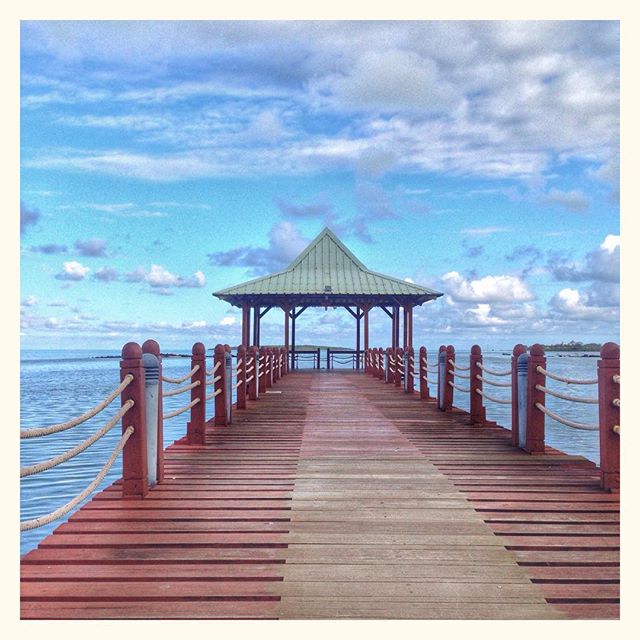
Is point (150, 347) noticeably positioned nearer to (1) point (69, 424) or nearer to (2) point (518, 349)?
(1) point (69, 424)

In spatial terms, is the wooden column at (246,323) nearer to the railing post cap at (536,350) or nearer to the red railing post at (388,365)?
the red railing post at (388,365)

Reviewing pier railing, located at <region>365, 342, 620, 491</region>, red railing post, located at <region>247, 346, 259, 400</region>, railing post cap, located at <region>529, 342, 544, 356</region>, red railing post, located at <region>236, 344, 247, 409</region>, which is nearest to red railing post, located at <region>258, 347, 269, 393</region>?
red railing post, located at <region>247, 346, 259, 400</region>

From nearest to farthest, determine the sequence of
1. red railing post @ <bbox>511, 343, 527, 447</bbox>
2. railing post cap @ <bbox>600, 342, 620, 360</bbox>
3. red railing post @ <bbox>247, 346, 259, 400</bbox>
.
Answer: railing post cap @ <bbox>600, 342, 620, 360</bbox>, red railing post @ <bbox>511, 343, 527, 447</bbox>, red railing post @ <bbox>247, 346, 259, 400</bbox>

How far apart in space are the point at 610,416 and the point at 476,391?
371 cm

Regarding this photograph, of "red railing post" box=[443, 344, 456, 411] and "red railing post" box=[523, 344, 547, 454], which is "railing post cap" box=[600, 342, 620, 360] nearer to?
"red railing post" box=[523, 344, 547, 454]

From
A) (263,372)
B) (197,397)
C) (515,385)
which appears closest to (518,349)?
(515,385)

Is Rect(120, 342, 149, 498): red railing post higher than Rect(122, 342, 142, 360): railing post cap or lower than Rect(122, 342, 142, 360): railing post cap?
lower

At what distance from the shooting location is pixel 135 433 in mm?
4621

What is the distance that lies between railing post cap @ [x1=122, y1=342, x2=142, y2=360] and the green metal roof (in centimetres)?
1839

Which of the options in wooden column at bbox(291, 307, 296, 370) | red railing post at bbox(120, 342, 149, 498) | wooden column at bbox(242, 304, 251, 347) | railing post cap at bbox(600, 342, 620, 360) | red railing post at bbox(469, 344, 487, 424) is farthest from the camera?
wooden column at bbox(291, 307, 296, 370)

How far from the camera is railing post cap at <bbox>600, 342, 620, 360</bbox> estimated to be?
4816 mm

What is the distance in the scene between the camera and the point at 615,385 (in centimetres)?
483

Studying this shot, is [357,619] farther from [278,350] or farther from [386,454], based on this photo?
[278,350]
